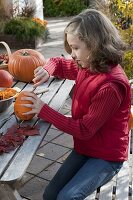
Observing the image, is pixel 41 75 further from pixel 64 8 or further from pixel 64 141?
pixel 64 8

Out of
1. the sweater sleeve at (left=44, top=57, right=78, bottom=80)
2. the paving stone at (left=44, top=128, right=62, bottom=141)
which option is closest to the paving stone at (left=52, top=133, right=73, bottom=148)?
the paving stone at (left=44, top=128, right=62, bottom=141)

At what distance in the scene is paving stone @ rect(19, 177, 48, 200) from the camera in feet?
9.29

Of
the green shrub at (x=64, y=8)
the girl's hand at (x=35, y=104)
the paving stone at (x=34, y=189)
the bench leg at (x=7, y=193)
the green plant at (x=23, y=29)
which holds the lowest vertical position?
the green shrub at (x=64, y=8)

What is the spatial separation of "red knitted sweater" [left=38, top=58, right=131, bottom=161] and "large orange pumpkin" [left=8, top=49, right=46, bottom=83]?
0.68m

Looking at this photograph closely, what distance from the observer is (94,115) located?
198 cm

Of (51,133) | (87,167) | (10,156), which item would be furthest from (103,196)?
(51,133)

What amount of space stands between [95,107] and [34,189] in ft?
3.96

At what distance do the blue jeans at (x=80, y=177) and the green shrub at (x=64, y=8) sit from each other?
9.41 meters

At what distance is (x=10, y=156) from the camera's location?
71.7 inches

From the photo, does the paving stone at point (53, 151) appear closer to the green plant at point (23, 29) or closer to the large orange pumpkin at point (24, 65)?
the large orange pumpkin at point (24, 65)

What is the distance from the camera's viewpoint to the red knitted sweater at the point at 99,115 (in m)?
1.98

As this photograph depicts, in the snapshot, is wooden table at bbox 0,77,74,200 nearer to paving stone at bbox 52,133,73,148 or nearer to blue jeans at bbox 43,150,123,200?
blue jeans at bbox 43,150,123,200

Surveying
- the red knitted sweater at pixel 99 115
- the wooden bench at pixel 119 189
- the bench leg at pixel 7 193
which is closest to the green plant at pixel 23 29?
the wooden bench at pixel 119 189

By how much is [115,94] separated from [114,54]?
0.23m
